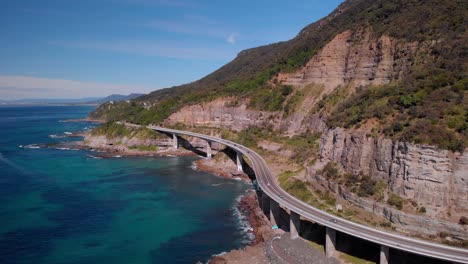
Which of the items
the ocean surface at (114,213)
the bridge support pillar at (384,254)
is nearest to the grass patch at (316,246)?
the bridge support pillar at (384,254)

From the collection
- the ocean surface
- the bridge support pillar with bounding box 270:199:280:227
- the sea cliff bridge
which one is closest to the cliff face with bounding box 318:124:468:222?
the sea cliff bridge

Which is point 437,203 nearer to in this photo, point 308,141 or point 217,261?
point 217,261

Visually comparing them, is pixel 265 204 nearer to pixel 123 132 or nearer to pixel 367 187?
pixel 367 187

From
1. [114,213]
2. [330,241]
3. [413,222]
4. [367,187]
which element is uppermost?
[367,187]

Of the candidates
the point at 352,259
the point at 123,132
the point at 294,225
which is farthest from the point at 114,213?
the point at 123,132

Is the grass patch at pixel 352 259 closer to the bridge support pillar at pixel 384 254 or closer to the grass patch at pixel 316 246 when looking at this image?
the bridge support pillar at pixel 384 254

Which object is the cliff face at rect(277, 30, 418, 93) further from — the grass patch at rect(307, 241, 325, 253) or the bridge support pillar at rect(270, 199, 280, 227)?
the grass patch at rect(307, 241, 325, 253)
